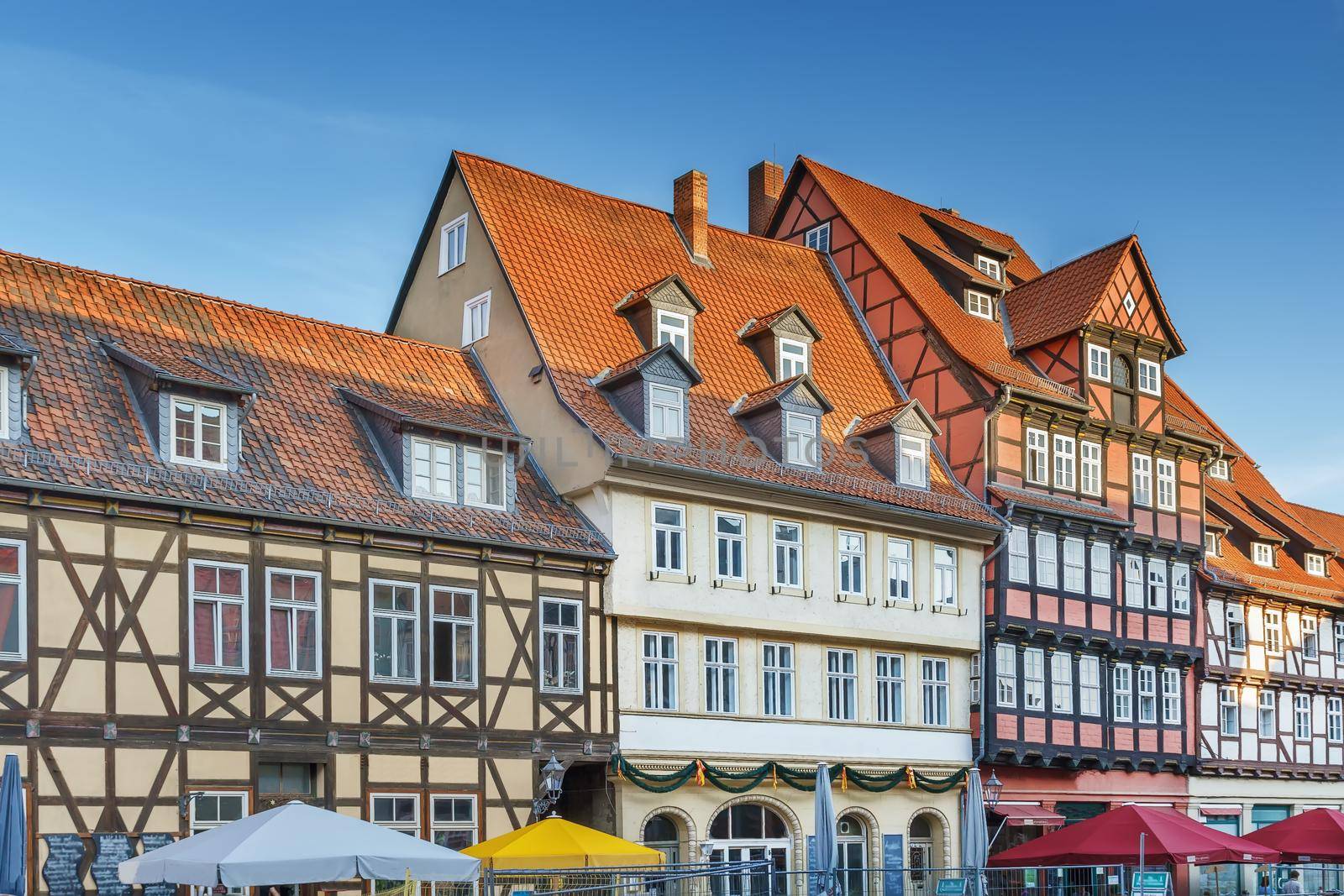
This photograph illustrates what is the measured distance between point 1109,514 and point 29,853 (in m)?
24.1

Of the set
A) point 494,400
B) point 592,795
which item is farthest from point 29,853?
point 494,400

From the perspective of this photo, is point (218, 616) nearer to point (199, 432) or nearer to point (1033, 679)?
point (199, 432)

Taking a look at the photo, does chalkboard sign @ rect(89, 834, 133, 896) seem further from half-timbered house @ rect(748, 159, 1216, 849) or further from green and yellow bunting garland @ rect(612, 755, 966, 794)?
half-timbered house @ rect(748, 159, 1216, 849)

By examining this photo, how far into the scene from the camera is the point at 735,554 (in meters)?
30.5

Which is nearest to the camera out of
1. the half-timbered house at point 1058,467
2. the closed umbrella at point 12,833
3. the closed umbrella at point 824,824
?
the closed umbrella at point 12,833

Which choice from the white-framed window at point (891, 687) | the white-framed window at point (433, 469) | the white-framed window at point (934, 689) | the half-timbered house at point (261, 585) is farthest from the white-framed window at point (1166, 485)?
the white-framed window at point (433, 469)

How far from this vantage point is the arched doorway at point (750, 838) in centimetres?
2978

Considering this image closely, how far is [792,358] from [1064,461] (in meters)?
7.09

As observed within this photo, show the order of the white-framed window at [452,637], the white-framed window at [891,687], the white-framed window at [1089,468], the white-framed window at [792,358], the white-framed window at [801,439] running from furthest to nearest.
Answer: the white-framed window at [1089,468] < the white-framed window at [792,358] < the white-framed window at [891,687] < the white-framed window at [801,439] < the white-framed window at [452,637]

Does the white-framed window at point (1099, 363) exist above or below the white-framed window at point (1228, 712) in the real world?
above

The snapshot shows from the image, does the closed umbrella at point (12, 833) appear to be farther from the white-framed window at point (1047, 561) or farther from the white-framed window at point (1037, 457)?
the white-framed window at point (1037, 457)

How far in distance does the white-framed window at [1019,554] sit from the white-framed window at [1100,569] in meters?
2.34

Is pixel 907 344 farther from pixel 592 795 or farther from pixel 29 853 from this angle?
pixel 29 853

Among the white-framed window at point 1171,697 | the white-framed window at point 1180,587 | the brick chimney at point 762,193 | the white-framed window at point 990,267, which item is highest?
the brick chimney at point 762,193
